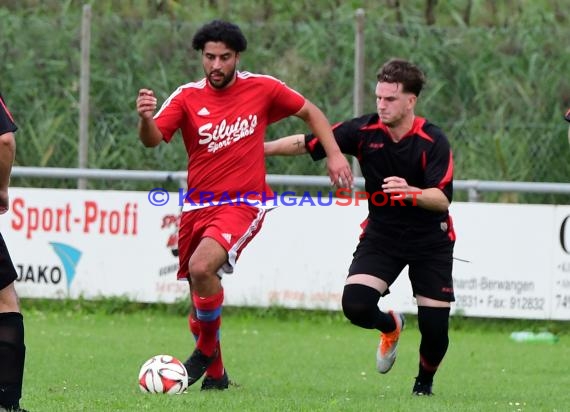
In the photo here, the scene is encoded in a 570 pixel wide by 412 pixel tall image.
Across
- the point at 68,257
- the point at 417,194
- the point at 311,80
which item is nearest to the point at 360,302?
the point at 417,194

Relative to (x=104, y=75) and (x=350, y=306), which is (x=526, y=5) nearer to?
(x=104, y=75)

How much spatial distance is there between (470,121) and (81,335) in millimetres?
5400

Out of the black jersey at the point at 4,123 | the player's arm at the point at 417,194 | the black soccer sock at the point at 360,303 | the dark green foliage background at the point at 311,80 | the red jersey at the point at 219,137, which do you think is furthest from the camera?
the dark green foliage background at the point at 311,80

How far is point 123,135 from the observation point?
15.5 meters

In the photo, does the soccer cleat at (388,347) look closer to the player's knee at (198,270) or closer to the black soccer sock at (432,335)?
the black soccer sock at (432,335)

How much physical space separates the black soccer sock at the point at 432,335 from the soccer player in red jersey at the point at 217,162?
3.33 feet

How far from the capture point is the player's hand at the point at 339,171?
8.80 meters

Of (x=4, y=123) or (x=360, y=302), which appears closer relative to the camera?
(x=4, y=123)

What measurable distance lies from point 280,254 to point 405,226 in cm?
465

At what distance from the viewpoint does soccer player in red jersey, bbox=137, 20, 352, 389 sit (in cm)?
880

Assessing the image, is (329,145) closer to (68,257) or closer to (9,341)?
(9,341)

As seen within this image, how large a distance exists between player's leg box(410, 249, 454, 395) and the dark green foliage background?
5.72 meters

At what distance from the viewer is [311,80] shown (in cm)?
1562

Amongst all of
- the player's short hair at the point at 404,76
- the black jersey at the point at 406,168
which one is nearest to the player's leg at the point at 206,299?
the black jersey at the point at 406,168
